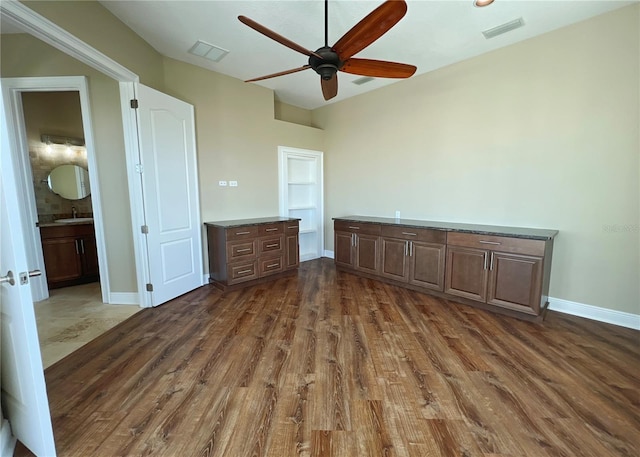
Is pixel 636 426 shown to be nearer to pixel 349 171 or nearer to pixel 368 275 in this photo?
pixel 368 275

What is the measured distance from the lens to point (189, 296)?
3.58 metres

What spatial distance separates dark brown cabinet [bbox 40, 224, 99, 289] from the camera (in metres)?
3.72

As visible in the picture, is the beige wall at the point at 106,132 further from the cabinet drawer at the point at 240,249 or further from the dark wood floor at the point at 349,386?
the cabinet drawer at the point at 240,249

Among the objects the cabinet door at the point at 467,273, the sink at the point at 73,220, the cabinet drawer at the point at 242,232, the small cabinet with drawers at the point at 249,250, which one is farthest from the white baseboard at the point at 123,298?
the cabinet door at the point at 467,273

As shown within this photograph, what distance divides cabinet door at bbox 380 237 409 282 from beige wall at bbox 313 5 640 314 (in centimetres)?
72

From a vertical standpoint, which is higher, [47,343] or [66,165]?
[66,165]

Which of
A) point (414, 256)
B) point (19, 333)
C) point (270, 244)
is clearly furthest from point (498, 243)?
point (19, 333)

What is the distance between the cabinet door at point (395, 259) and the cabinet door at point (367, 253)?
12 cm

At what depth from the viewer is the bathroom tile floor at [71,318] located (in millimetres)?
2416

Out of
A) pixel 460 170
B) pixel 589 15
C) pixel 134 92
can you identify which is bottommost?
pixel 460 170

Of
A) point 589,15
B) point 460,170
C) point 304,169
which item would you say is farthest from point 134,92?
point 589,15

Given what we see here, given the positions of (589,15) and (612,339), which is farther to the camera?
(589,15)

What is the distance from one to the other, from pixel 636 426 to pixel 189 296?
13.1 ft

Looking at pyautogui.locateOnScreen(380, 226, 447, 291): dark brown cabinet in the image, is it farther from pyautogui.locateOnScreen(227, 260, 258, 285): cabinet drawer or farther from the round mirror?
the round mirror
